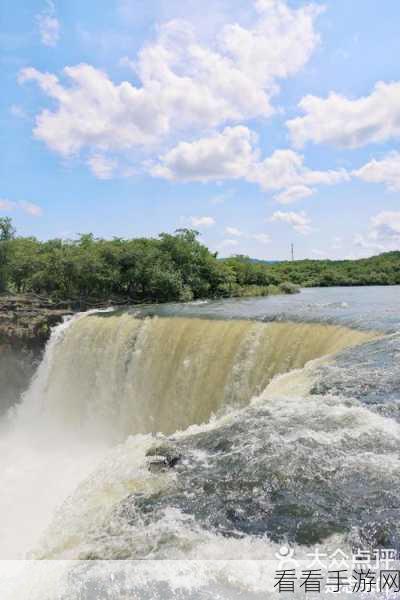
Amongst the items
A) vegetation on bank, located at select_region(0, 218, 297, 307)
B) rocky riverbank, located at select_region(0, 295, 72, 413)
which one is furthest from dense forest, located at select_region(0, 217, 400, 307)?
rocky riverbank, located at select_region(0, 295, 72, 413)

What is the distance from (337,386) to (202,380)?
419cm

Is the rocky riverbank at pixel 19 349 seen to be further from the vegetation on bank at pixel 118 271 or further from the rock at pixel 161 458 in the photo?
the rock at pixel 161 458

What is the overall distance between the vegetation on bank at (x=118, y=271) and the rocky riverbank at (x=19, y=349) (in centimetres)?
469

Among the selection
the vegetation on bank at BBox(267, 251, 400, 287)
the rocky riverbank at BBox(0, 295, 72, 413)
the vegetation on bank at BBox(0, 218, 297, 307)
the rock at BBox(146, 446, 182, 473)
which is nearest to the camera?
the rock at BBox(146, 446, 182, 473)

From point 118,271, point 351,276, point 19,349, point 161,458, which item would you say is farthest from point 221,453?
point 351,276

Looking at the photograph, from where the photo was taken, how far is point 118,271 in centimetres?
2080

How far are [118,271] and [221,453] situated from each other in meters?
17.3

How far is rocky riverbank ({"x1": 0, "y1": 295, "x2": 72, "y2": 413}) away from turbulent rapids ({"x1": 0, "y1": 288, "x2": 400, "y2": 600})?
2.65 metres

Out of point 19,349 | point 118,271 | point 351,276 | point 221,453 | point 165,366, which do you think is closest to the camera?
point 221,453

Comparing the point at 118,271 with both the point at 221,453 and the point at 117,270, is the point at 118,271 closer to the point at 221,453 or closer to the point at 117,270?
the point at 117,270

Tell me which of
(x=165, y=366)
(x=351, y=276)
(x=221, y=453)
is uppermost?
(x=351, y=276)

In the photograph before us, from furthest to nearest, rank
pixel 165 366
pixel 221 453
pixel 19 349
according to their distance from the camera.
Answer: pixel 19 349, pixel 165 366, pixel 221 453

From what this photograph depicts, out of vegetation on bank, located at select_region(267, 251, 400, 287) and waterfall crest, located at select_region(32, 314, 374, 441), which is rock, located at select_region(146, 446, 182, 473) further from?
vegetation on bank, located at select_region(267, 251, 400, 287)

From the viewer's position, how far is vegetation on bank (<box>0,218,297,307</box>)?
20.6 meters
